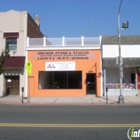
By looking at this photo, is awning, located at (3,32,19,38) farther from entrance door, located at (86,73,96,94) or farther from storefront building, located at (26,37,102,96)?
entrance door, located at (86,73,96,94)

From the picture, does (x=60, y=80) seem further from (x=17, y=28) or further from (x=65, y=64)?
(x=17, y=28)

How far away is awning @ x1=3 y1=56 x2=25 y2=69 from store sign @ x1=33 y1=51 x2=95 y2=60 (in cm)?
147

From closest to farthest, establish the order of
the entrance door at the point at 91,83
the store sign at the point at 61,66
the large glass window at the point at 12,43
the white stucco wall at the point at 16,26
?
the store sign at the point at 61,66 < the white stucco wall at the point at 16,26 < the large glass window at the point at 12,43 < the entrance door at the point at 91,83

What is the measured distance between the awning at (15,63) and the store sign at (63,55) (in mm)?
1472

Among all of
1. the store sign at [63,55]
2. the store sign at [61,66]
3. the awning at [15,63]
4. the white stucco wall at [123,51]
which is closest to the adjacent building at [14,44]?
the awning at [15,63]

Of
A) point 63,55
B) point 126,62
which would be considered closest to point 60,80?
point 63,55

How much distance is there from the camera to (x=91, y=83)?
2744cm

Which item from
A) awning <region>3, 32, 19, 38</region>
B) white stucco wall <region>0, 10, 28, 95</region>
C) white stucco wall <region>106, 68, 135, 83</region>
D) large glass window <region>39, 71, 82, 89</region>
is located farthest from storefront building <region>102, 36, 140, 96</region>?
awning <region>3, 32, 19, 38</region>

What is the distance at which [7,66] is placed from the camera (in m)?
25.4

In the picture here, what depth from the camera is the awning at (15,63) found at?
2538 cm

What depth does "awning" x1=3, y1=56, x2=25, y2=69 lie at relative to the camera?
25.4m

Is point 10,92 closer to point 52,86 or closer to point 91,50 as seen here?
point 52,86

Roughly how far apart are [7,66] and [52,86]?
17.0 feet

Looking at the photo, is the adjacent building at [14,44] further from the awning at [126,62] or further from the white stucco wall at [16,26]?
the awning at [126,62]
